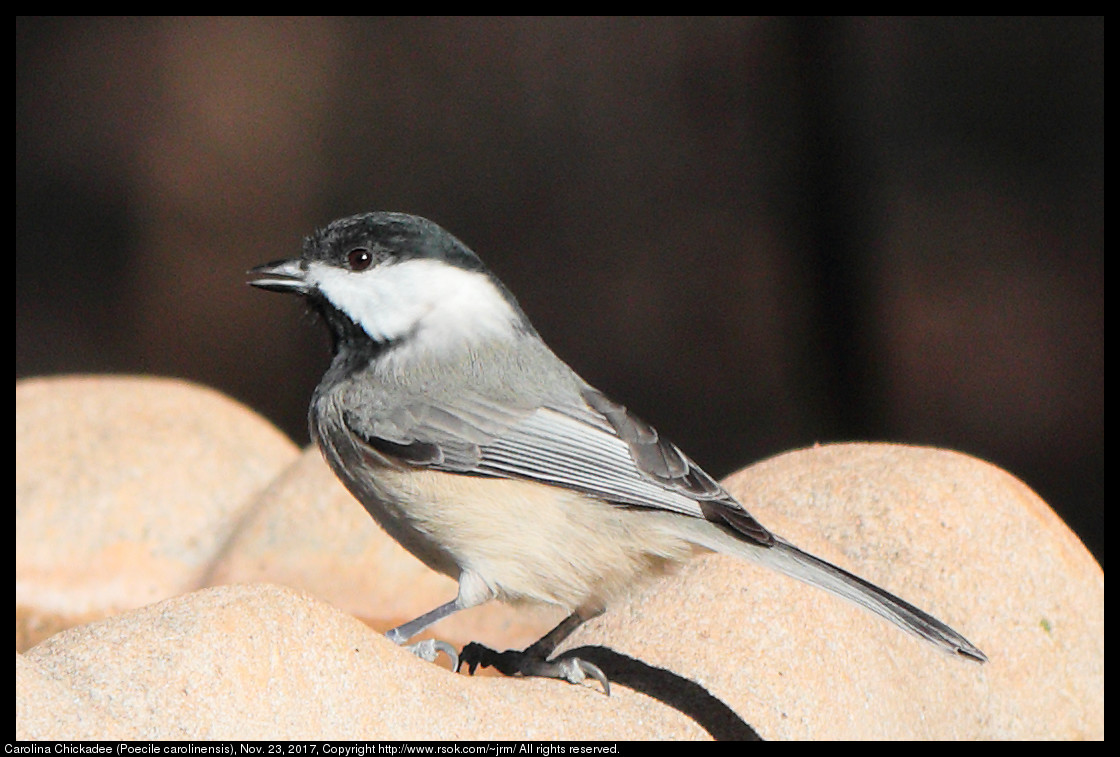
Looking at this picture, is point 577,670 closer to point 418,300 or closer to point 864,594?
point 864,594

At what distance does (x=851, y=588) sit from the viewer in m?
2.25

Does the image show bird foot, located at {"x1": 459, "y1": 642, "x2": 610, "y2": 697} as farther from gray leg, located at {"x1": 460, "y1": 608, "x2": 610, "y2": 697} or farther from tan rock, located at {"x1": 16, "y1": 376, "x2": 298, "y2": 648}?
tan rock, located at {"x1": 16, "y1": 376, "x2": 298, "y2": 648}

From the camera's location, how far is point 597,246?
23.5 feet

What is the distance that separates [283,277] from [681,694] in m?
1.22

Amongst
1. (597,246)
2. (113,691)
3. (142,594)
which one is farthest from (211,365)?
(113,691)

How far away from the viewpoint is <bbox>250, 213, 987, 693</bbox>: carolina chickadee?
245cm

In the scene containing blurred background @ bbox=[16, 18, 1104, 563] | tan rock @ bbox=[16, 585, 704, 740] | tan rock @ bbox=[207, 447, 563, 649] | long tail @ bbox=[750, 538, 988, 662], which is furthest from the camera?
blurred background @ bbox=[16, 18, 1104, 563]

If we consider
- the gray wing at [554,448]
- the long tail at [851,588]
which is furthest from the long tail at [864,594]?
the gray wing at [554,448]

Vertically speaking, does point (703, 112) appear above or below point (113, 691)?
above

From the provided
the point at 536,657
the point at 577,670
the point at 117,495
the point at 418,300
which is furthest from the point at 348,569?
the point at 577,670

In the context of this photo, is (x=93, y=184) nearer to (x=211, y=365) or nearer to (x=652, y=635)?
(x=211, y=365)

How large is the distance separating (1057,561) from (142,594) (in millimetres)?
2443

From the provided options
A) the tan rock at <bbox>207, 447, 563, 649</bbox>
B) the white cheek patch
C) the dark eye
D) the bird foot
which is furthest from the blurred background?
the dark eye

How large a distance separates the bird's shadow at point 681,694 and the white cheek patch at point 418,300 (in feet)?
2.37
